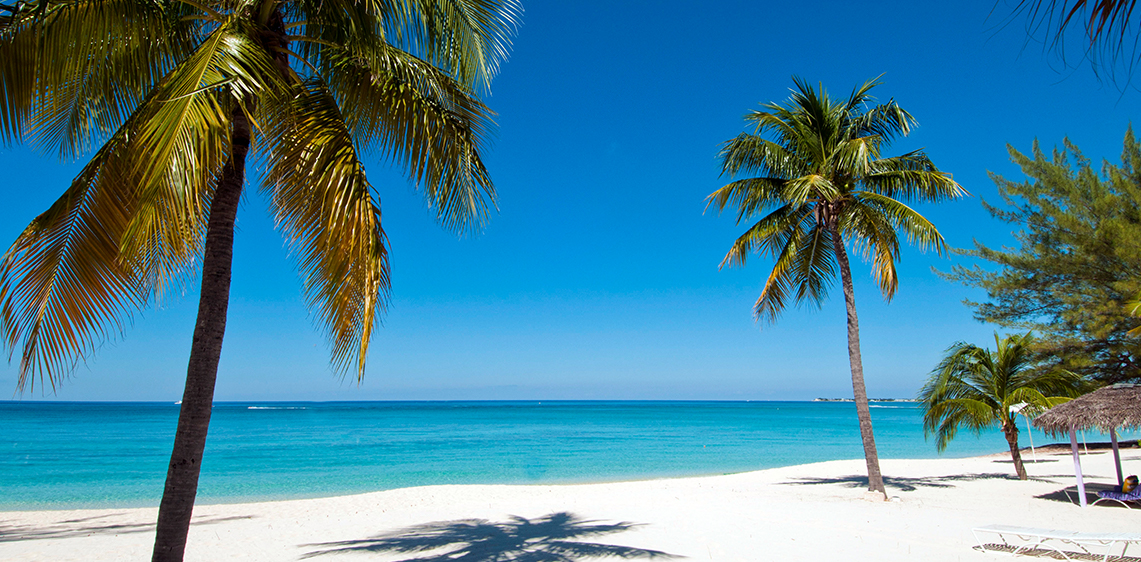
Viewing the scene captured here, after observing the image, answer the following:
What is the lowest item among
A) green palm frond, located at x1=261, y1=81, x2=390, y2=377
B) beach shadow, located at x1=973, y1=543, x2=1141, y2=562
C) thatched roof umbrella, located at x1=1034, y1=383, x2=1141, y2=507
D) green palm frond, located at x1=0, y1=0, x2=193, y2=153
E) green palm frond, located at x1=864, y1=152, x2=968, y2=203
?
beach shadow, located at x1=973, y1=543, x2=1141, y2=562

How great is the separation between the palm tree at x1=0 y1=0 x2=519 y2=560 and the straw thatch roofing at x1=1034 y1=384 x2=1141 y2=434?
10.9m

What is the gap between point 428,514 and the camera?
9.95 metres

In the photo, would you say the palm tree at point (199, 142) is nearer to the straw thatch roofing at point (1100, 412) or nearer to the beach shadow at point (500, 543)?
the beach shadow at point (500, 543)

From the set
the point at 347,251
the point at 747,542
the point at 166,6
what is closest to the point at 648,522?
the point at 747,542

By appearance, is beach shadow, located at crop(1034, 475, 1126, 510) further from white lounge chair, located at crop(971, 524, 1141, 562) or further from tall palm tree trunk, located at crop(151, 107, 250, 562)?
tall palm tree trunk, located at crop(151, 107, 250, 562)

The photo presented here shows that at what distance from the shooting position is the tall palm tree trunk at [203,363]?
3.57m

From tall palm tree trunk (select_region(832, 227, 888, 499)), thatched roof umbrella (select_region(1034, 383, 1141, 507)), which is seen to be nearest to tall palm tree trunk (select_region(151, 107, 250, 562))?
tall palm tree trunk (select_region(832, 227, 888, 499))

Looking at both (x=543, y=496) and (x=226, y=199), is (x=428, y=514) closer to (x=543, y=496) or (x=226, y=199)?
(x=543, y=496)

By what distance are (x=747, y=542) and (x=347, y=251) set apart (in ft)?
19.0

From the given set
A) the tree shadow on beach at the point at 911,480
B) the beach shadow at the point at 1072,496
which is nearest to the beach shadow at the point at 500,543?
the tree shadow on beach at the point at 911,480

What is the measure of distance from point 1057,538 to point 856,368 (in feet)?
14.8

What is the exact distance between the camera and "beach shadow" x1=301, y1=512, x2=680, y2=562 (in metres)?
6.42

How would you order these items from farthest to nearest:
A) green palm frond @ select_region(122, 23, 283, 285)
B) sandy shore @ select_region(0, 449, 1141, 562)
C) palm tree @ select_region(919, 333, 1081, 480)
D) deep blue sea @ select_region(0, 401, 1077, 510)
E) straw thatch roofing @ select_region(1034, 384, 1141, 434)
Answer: deep blue sea @ select_region(0, 401, 1077, 510), palm tree @ select_region(919, 333, 1081, 480), straw thatch roofing @ select_region(1034, 384, 1141, 434), sandy shore @ select_region(0, 449, 1141, 562), green palm frond @ select_region(122, 23, 283, 285)

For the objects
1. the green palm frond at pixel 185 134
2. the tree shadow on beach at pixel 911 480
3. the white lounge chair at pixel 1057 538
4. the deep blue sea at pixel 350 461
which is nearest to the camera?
the green palm frond at pixel 185 134
